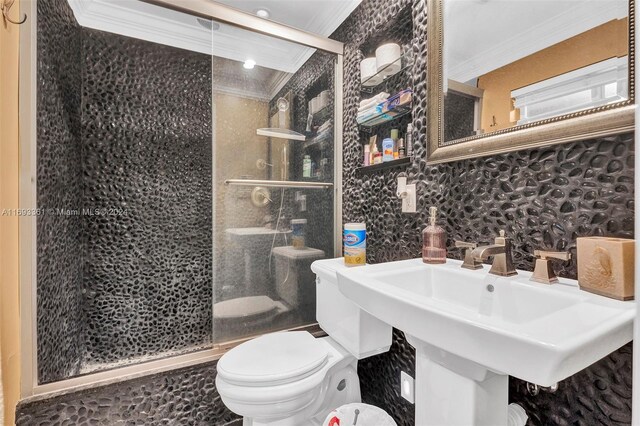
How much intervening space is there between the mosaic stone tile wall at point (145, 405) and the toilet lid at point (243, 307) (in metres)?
0.26

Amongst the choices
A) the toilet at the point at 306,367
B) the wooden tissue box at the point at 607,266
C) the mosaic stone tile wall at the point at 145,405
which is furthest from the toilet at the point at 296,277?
the wooden tissue box at the point at 607,266

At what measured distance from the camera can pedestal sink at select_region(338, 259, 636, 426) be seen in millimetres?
464

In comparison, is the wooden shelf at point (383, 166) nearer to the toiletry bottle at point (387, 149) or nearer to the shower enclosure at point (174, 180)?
the toiletry bottle at point (387, 149)

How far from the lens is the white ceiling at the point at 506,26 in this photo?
0.79 metres

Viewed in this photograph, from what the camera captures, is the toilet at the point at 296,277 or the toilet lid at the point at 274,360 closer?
the toilet lid at the point at 274,360

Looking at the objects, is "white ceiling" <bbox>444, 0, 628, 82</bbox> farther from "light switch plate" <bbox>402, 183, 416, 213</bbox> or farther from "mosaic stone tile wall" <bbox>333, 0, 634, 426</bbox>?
"light switch plate" <bbox>402, 183, 416, 213</bbox>

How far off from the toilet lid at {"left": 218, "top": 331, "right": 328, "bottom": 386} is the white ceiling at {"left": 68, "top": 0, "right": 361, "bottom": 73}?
153 cm

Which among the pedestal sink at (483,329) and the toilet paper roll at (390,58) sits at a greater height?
the toilet paper roll at (390,58)

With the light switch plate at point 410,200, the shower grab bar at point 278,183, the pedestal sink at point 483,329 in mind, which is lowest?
the pedestal sink at point 483,329

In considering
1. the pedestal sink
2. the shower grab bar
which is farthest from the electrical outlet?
the shower grab bar

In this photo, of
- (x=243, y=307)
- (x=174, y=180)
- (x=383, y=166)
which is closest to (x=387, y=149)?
(x=383, y=166)

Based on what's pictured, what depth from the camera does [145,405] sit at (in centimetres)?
136

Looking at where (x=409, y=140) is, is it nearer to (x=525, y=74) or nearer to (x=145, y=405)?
(x=525, y=74)

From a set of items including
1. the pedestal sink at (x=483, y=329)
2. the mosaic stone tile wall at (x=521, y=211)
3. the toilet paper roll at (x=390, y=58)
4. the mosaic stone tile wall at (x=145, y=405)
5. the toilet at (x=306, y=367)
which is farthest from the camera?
the toilet paper roll at (x=390, y=58)
